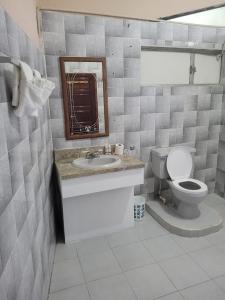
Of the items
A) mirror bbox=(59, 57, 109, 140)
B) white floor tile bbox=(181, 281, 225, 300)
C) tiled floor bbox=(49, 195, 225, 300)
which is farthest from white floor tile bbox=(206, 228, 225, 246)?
mirror bbox=(59, 57, 109, 140)

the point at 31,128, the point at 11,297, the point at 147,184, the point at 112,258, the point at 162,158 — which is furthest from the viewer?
the point at 147,184

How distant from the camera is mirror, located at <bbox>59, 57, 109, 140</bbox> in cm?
226

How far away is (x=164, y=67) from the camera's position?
2660 mm

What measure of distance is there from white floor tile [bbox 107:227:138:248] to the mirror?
1096mm

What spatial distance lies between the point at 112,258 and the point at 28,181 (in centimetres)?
122

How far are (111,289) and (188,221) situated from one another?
1146mm

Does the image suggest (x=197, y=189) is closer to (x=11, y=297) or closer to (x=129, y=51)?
(x=129, y=51)

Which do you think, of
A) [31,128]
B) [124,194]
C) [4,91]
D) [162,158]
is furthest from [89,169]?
[4,91]

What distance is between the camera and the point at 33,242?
1.36m

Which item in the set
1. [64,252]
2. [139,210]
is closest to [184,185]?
[139,210]

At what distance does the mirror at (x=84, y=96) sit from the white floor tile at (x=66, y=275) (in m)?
1.22

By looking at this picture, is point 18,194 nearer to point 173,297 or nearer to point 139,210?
point 173,297

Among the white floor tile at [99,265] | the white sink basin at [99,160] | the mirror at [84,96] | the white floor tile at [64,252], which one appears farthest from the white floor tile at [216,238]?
the mirror at [84,96]

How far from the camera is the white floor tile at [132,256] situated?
1.99 metres
